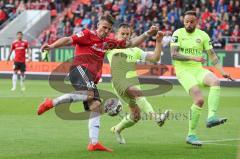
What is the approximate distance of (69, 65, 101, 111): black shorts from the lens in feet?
38.3

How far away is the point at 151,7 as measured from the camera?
128ft

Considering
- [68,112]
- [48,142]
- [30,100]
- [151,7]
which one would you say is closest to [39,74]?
[151,7]

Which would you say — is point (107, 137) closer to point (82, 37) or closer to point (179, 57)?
point (179, 57)

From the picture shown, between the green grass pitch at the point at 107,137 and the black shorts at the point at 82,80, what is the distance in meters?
1.02

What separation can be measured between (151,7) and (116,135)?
87.4ft

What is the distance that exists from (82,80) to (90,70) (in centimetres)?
24

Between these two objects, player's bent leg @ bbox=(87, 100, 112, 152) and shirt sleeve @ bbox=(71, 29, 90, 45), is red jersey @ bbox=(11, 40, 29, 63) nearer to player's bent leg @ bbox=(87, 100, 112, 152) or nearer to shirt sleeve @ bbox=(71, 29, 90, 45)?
shirt sleeve @ bbox=(71, 29, 90, 45)

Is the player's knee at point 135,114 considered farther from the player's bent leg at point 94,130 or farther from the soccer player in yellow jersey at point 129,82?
the player's bent leg at point 94,130

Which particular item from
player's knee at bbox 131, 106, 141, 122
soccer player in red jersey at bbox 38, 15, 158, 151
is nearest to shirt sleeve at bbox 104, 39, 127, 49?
soccer player in red jersey at bbox 38, 15, 158, 151

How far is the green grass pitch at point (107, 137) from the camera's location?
1131 centimetres

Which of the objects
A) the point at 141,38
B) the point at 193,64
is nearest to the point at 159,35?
the point at 141,38

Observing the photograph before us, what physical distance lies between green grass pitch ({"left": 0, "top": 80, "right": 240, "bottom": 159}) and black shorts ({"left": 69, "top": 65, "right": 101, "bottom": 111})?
1.02m

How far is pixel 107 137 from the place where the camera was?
13898 mm

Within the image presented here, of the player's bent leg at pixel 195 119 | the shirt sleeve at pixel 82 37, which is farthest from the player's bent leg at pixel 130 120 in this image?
the shirt sleeve at pixel 82 37
